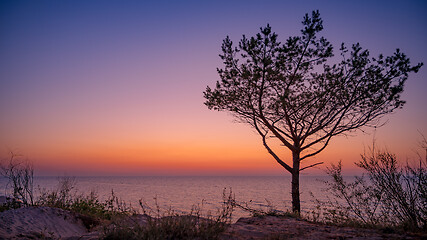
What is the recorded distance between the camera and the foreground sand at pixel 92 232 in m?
5.84

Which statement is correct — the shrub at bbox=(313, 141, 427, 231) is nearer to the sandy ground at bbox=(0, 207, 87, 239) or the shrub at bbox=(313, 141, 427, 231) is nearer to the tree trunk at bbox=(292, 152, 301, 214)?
the tree trunk at bbox=(292, 152, 301, 214)

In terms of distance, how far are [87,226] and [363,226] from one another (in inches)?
357

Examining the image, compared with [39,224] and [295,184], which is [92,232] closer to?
[39,224]

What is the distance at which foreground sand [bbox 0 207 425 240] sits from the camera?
584cm

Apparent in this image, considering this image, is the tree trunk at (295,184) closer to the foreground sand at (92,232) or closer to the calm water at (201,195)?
the calm water at (201,195)

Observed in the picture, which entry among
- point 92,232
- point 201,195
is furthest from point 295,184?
point 201,195

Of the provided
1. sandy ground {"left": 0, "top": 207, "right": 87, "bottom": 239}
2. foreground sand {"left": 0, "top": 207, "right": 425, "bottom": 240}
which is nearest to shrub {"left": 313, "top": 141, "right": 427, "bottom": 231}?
foreground sand {"left": 0, "top": 207, "right": 425, "bottom": 240}

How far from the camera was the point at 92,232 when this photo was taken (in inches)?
276

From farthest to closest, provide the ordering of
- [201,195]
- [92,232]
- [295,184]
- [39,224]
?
[201,195]
[295,184]
[39,224]
[92,232]

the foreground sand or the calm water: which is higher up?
the foreground sand

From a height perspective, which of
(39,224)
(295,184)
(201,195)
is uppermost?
(295,184)

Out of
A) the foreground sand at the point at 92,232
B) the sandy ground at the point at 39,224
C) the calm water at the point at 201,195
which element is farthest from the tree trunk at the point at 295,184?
the sandy ground at the point at 39,224

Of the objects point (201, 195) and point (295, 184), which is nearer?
point (295, 184)

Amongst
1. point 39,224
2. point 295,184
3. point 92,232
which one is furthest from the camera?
point 295,184
